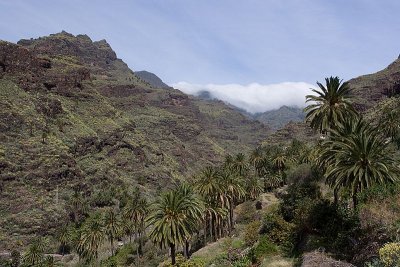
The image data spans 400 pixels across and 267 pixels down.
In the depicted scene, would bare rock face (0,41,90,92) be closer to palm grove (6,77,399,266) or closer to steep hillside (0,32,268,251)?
steep hillside (0,32,268,251)

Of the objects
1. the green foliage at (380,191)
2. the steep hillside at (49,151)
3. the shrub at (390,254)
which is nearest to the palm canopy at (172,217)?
the green foliage at (380,191)

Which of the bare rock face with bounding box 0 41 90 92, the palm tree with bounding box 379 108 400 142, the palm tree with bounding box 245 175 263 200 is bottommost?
the palm tree with bounding box 245 175 263 200

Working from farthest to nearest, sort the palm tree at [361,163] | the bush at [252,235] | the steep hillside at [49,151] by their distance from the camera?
the steep hillside at [49,151] → the bush at [252,235] → the palm tree at [361,163]

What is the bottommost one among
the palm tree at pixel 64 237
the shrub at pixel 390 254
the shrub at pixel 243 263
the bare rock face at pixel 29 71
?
the palm tree at pixel 64 237

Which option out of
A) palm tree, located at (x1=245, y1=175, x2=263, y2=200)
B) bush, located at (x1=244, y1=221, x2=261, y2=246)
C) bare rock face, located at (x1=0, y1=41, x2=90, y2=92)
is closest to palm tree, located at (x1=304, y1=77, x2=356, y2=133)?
bush, located at (x1=244, y1=221, x2=261, y2=246)

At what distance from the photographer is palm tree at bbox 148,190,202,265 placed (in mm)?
42656

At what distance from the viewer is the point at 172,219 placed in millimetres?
43062

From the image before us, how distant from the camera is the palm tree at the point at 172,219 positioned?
140 feet

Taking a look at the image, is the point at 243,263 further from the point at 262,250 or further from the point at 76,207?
the point at 76,207

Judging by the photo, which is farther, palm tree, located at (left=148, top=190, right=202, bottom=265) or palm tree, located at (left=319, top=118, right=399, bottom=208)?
palm tree, located at (left=148, top=190, right=202, bottom=265)

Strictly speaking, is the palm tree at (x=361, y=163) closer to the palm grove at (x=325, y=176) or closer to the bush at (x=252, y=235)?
the palm grove at (x=325, y=176)

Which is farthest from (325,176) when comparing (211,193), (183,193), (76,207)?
(76,207)

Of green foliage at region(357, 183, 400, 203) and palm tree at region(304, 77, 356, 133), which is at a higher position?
palm tree at region(304, 77, 356, 133)

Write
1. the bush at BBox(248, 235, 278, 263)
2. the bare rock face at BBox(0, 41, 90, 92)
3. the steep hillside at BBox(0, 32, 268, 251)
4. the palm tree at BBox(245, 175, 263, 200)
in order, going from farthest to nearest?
the bare rock face at BBox(0, 41, 90, 92), the steep hillside at BBox(0, 32, 268, 251), the palm tree at BBox(245, 175, 263, 200), the bush at BBox(248, 235, 278, 263)
